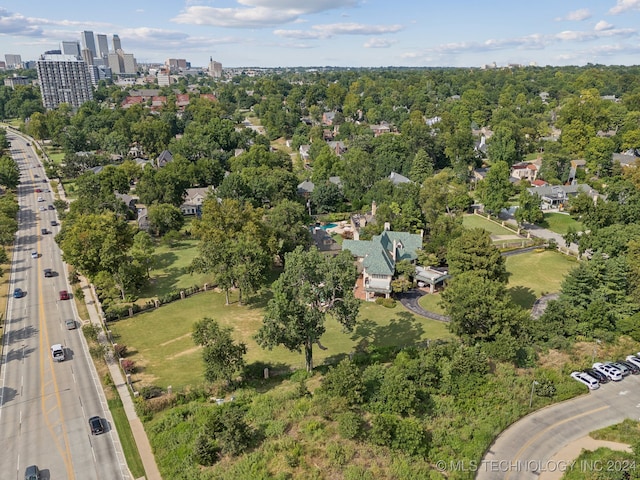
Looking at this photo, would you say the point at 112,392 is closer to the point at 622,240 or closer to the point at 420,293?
the point at 420,293

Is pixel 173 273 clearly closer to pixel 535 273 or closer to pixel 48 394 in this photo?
pixel 48 394

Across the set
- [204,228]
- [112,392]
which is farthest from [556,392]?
[204,228]

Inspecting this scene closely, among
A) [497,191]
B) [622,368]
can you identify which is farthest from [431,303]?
[497,191]

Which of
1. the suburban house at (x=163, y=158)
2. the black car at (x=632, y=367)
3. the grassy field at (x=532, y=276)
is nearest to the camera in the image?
the black car at (x=632, y=367)

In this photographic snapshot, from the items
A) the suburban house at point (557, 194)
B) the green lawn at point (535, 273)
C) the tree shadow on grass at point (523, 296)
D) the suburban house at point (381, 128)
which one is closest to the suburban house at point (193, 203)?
the green lawn at point (535, 273)

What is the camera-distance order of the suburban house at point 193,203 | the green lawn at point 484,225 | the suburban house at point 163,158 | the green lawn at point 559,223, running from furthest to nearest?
the suburban house at point 163,158, the suburban house at point 193,203, the green lawn at point 559,223, the green lawn at point 484,225

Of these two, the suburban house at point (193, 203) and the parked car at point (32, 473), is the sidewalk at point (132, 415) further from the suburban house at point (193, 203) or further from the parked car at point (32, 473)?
the suburban house at point (193, 203)
